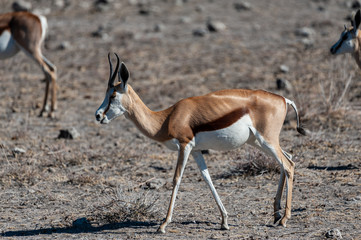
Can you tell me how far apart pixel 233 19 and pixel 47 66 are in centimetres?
893

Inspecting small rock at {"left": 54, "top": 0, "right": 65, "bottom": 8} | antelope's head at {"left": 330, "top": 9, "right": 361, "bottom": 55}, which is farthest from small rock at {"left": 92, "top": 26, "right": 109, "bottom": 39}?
antelope's head at {"left": 330, "top": 9, "right": 361, "bottom": 55}

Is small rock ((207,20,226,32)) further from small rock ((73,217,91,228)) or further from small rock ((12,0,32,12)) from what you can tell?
small rock ((73,217,91,228))

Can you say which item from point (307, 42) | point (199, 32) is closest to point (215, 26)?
point (199, 32)

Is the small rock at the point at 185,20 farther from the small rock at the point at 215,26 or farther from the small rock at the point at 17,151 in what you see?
the small rock at the point at 17,151

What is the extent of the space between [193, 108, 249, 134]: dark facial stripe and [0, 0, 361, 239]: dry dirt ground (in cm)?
100

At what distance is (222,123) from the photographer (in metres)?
5.68

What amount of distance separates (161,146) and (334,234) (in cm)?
410

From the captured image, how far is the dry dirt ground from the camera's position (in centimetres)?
618

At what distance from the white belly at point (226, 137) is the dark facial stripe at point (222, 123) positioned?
3 cm

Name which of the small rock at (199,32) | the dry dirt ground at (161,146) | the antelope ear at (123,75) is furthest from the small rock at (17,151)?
the small rock at (199,32)

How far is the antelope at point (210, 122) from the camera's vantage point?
5.70 m

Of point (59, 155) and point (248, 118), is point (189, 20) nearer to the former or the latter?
point (59, 155)

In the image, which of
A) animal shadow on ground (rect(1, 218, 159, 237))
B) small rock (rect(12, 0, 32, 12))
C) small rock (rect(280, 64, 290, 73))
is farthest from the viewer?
small rock (rect(12, 0, 32, 12))

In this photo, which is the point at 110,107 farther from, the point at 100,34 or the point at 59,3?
the point at 59,3
